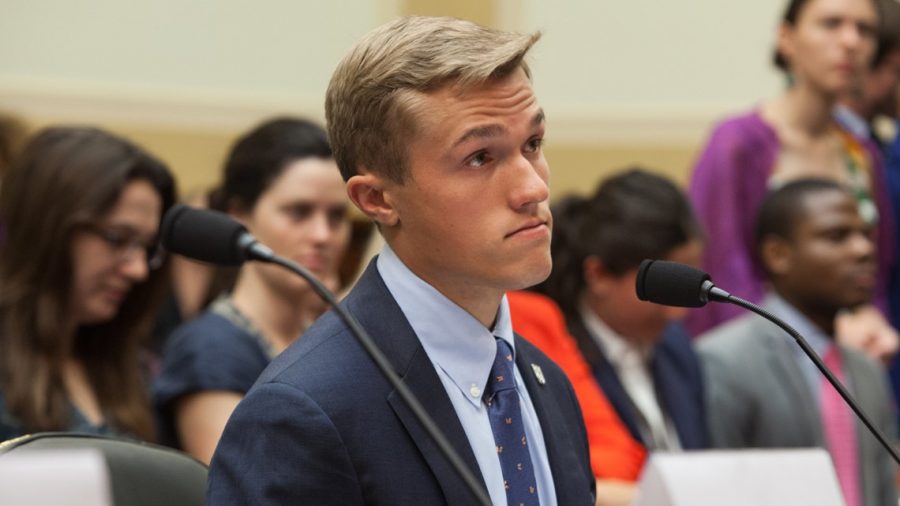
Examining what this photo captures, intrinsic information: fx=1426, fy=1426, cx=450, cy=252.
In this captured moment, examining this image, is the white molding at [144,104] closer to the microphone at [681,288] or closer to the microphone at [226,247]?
the microphone at [226,247]

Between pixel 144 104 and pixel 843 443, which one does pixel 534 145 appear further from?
pixel 144 104

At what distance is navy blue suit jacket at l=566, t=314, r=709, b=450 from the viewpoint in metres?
3.06

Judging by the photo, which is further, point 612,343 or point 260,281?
point 612,343

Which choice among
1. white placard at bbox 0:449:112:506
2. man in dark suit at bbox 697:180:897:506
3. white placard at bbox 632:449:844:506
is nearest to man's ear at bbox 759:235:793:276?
man in dark suit at bbox 697:180:897:506

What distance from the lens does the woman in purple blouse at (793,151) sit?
12.3 ft

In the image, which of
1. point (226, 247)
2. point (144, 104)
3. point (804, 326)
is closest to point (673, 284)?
point (226, 247)

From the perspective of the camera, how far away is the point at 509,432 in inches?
62.4

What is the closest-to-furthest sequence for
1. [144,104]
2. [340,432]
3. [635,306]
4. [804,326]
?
[340,432]
[635,306]
[804,326]
[144,104]

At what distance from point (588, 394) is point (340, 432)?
1598 millimetres

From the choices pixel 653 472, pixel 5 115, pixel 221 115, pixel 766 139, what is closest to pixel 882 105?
pixel 766 139

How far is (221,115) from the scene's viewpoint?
503 centimetres

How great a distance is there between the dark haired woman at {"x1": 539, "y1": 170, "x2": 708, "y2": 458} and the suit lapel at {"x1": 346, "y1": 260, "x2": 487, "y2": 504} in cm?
155

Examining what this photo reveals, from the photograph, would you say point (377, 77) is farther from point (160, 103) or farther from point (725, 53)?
point (725, 53)

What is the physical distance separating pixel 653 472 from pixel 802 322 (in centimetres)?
192
